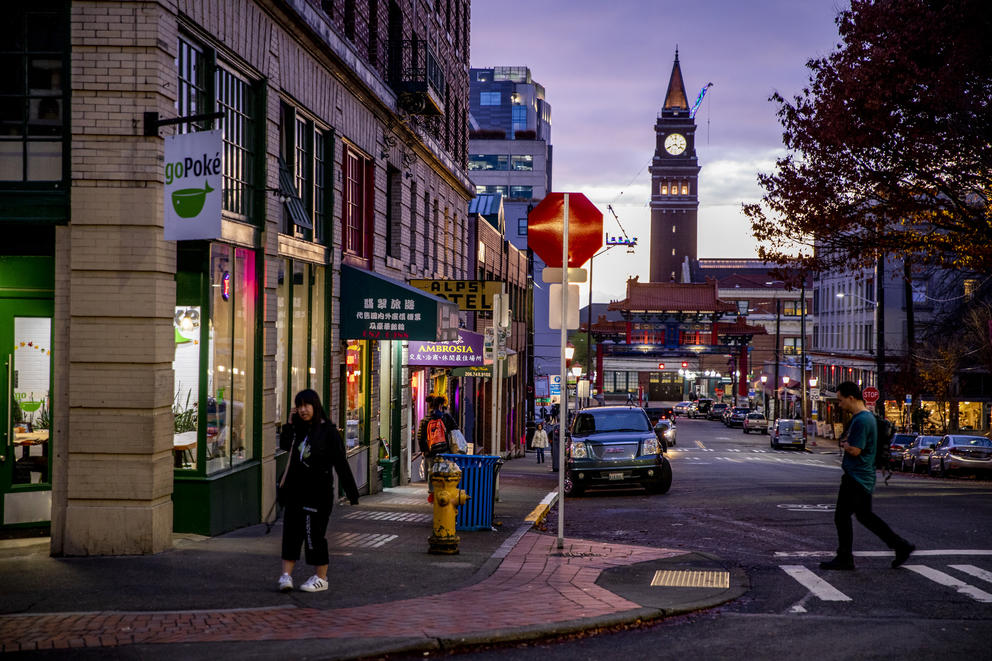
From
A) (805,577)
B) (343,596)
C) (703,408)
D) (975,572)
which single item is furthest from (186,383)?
(703,408)

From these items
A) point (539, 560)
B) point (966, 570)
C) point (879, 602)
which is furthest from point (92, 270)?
point (966, 570)

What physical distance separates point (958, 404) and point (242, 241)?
5648 cm

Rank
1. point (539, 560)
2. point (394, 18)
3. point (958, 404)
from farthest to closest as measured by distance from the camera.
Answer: point (958, 404)
point (394, 18)
point (539, 560)

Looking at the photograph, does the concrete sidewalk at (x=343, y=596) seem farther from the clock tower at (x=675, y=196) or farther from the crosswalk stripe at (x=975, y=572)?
the clock tower at (x=675, y=196)

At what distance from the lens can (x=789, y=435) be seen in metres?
55.8

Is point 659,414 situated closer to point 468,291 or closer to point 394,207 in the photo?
point 468,291

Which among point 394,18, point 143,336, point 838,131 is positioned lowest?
point 143,336

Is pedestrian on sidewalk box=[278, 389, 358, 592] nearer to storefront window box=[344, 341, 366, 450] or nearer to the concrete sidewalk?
the concrete sidewalk

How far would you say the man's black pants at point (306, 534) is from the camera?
350 inches

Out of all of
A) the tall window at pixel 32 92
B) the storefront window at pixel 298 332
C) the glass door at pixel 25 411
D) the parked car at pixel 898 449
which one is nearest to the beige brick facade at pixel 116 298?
the tall window at pixel 32 92

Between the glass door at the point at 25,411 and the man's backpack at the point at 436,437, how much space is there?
228 inches

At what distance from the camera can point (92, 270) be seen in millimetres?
10477

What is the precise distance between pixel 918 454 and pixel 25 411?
104 ft

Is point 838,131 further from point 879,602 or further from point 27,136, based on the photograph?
point 27,136
